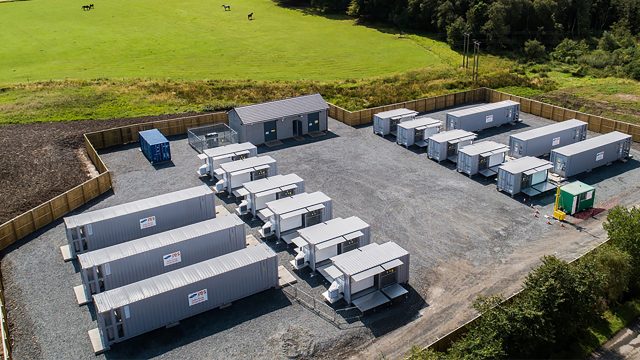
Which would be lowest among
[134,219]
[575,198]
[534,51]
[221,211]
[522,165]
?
[221,211]

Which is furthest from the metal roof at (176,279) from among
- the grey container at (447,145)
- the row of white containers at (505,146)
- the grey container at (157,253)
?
the grey container at (447,145)

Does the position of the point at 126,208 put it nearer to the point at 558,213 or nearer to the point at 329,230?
the point at 329,230

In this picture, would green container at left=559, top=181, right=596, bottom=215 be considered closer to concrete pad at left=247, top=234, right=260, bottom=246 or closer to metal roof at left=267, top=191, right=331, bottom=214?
metal roof at left=267, top=191, right=331, bottom=214

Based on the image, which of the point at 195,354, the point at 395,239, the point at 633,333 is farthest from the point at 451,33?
the point at 195,354

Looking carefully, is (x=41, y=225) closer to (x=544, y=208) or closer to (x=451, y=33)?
(x=544, y=208)

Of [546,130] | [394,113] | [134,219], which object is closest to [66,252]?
[134,219]

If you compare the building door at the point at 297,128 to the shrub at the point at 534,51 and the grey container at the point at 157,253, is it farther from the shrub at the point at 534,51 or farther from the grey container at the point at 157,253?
the shrub at the point at 534,51
